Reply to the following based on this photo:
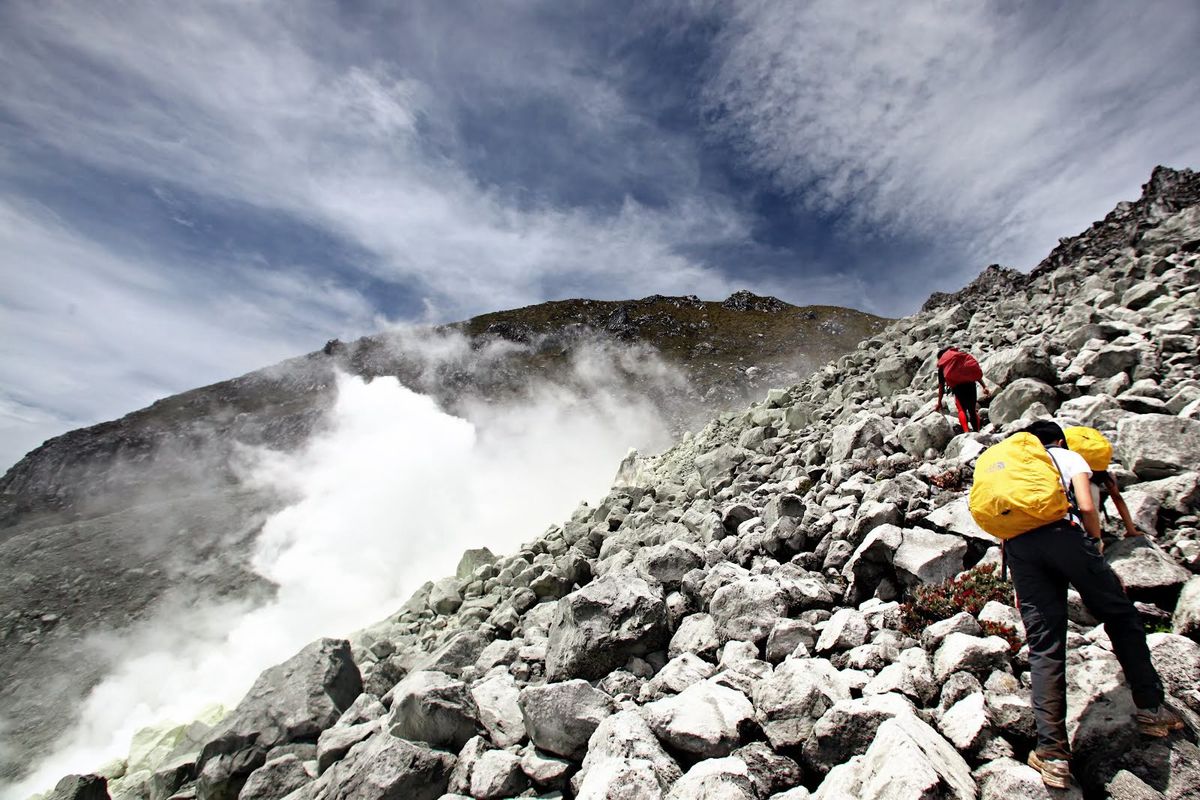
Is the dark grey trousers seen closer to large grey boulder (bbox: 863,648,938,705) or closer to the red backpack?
large grey boulder (bbox: 863,648,938,705)

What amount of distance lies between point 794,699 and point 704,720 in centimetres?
70

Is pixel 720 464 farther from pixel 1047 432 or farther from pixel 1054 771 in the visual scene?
pixel 1054 771

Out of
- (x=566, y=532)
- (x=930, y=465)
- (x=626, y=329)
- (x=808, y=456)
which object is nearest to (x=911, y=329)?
(x=808, y=456)

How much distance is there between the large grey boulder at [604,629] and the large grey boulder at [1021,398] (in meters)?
6.36

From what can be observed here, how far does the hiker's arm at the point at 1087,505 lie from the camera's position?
3648 mm

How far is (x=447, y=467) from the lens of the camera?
38156mm

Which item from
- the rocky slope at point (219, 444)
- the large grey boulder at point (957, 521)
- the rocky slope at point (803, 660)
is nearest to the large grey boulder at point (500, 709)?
the rocky slope at point (803, 660)

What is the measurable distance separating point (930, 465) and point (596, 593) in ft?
17.2

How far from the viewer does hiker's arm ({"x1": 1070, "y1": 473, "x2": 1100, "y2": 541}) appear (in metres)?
3.65

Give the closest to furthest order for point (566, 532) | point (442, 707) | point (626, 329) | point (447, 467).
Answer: point (442, 707), point (566, 532), point (447, 467), point (626, 329)

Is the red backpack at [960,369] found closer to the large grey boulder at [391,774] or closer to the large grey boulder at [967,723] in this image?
the large grey boulder at [967,723]

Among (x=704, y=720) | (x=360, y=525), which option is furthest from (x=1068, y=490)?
(x=360, y=525)

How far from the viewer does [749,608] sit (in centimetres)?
559

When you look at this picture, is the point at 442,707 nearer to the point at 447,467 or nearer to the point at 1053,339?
the point at 1053,339
